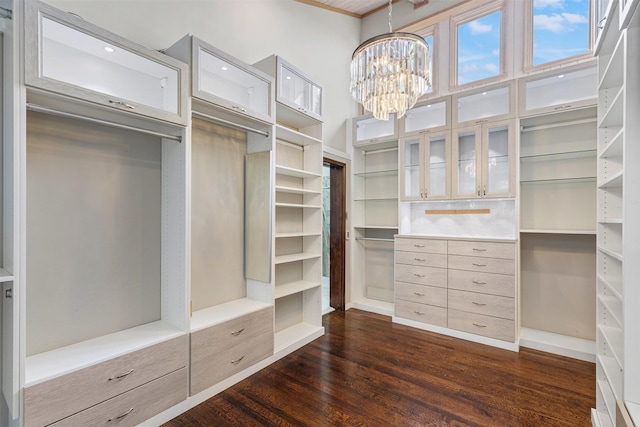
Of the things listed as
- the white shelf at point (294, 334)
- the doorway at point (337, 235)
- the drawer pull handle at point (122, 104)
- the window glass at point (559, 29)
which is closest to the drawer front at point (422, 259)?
the doorway at point (337, 235)

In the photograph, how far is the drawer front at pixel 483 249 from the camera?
3133 millimetres

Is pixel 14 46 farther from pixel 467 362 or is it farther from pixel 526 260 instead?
pixel 526 260

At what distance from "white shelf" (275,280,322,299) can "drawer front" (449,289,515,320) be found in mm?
1594

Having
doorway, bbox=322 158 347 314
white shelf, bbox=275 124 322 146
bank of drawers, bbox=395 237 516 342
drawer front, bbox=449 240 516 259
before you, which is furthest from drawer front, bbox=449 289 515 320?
white shelf, bbox=275 124 322 146

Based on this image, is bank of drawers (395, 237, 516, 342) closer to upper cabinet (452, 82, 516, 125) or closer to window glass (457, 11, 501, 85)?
upper cabinet (452, 82, 516, 125)

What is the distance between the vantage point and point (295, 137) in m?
3.25

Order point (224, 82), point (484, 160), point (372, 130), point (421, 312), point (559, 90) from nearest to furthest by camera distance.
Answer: point (224, 82) < point (559, 90) < point (484, 160) < point (421, 312) < point (372, 130)

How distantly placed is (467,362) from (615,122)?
2253mm

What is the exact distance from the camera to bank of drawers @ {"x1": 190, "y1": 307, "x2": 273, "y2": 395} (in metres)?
2.19

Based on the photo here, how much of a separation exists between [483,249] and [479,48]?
2548mm

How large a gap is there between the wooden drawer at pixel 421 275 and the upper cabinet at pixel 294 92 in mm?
2131

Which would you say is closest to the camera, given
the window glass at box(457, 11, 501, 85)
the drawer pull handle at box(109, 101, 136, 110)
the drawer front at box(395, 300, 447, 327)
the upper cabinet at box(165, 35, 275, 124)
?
the drawer pull handle at box(109, 101, 136, 110)

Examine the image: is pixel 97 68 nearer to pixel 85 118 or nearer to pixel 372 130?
pixel 85 118

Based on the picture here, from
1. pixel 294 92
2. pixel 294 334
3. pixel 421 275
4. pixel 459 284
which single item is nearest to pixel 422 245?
pixel 421 275
